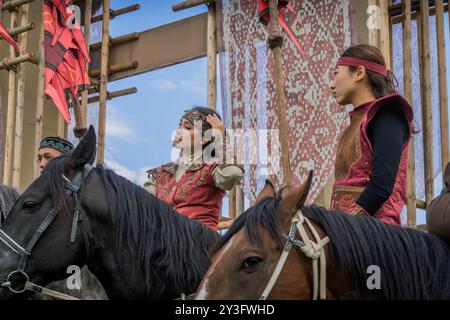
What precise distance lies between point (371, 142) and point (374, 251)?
681 mm

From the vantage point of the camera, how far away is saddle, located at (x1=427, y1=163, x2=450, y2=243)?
2322 mm

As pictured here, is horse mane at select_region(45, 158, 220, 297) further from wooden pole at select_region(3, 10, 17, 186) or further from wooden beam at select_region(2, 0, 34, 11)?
wooden beam at select_region(2, 0, 34, 11)

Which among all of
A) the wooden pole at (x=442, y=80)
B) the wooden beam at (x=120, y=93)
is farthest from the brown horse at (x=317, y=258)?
the wooden beam at (x=120, y=93)

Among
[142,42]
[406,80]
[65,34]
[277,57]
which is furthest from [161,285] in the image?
[142,42]

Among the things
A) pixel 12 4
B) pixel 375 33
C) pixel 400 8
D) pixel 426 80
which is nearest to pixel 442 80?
pixel 426 80

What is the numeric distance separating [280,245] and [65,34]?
5.71 meters

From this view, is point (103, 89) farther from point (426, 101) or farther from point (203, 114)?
point (203, 114)

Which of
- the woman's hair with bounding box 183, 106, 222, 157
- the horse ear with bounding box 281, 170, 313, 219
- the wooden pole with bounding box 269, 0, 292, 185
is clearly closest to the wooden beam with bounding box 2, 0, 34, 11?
the wooden pole with bounding box 269, 0, 292, 185

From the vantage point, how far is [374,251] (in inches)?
83.3

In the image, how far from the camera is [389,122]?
2639 millimetres

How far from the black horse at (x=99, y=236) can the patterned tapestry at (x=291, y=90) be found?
299cm

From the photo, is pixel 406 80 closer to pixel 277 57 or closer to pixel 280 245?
pixel 277 57

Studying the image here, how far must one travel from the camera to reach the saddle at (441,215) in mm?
2322

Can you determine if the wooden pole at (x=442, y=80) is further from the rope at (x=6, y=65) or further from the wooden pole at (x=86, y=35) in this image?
the rope at (x=6, y=65)
